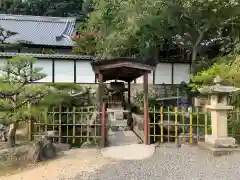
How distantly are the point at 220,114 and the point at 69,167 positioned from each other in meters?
4.18

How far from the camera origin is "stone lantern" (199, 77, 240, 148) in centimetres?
832

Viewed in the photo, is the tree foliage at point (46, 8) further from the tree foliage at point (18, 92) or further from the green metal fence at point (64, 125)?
the tree foliage at point (18, 92)

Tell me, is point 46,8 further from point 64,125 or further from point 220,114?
point 220,114

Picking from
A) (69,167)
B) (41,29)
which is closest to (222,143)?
(69,167)

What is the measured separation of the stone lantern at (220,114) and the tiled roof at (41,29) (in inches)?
652

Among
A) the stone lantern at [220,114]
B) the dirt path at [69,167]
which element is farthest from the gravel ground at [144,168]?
the stone lantern at [220,114]

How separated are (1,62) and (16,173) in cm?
1200

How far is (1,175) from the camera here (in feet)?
22.3

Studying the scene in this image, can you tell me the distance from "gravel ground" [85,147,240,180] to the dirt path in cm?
29

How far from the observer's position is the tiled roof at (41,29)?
24250 millimetres

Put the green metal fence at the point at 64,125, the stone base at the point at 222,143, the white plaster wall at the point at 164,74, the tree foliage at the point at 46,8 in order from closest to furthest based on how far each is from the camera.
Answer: the stone base at the point at 222,143
the green metal fence at the point at 64,125
the white plaster wall at the point at 164,74
the tree foliage at the point at 46,8

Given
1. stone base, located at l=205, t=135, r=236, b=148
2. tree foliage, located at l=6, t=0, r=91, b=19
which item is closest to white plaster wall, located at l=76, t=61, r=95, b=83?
stone base, located at l=205, t=135, r=236, b=148

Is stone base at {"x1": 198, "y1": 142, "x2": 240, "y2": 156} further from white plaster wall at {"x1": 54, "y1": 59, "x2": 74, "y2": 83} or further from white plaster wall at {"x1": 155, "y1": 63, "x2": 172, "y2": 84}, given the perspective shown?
white plaster wall at {"x1": 54, "y1": 59, "x2": 74, "y2": 83}

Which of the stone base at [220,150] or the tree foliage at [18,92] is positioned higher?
the tree foliage at [18,92]
